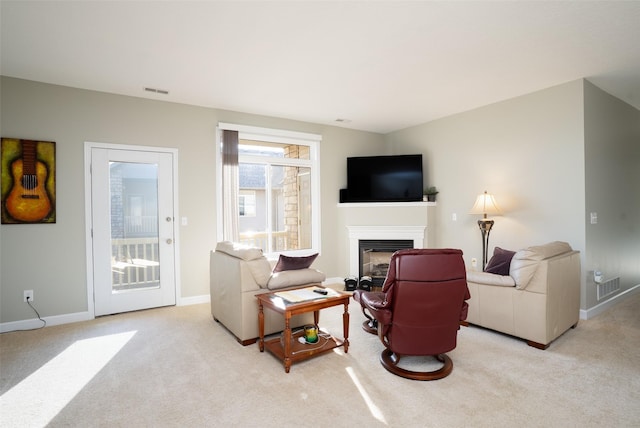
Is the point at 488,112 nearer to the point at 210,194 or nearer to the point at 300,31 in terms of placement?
the point at 300,31

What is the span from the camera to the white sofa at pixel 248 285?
124 inches

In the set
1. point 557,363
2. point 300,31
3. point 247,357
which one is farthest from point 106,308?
point 557,363

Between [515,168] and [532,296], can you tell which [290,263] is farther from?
[515,168]

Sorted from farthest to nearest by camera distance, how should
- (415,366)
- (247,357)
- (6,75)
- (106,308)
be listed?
(106,308) < (6,75) < (247,357) < (415,366)

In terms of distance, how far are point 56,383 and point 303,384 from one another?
1.85m

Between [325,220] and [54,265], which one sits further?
[325,220]

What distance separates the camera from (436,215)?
554 centimetres

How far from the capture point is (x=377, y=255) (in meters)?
5.66

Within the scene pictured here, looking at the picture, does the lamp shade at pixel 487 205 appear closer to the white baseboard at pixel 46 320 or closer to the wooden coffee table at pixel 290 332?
the wooden coffee table at pixel 290 332

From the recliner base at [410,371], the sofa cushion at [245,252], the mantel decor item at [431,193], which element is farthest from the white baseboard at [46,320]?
the mantel decor item at [431,193]

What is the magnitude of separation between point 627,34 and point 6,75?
593 cm

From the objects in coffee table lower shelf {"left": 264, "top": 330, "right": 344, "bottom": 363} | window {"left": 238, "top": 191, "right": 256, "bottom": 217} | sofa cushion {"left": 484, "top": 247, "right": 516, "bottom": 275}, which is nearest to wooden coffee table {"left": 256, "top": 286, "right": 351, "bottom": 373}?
coffee table lower shelf {"left": 264, "top": 330, "right": 344, "bottom": 363}

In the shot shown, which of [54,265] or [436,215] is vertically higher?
[436,215]

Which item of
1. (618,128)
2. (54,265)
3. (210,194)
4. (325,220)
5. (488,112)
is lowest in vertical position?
(54,265)
